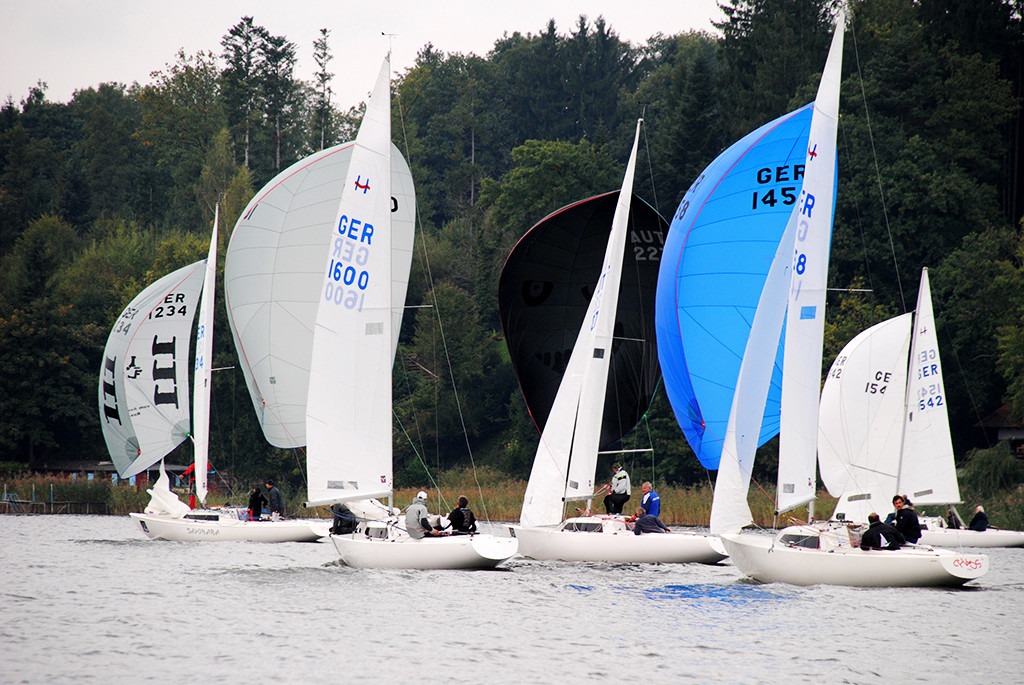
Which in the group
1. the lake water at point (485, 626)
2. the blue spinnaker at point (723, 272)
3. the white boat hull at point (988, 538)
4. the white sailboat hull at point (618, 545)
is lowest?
the lake water at point (485, 626)

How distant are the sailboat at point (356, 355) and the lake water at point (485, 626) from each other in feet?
5.40

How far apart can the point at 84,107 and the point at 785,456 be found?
76.4 m

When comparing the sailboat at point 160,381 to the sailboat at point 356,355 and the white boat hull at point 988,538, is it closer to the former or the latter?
the sailboat at point 356,355

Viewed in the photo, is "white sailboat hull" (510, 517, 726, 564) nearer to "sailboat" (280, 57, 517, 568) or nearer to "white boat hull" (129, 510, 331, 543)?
"sailboat" (280, 57, 517, 568)

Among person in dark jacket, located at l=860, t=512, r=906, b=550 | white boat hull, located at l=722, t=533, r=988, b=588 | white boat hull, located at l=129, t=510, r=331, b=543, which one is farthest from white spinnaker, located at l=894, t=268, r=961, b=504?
white boat hull, located at l=129, t=510, r=331, b=543

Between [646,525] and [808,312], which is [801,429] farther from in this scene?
[646,525]

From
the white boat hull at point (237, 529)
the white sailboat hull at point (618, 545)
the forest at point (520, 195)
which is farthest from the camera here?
the forest at point (520, 195)

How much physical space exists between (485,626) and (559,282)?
13.7m

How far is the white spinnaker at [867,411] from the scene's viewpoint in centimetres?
2897

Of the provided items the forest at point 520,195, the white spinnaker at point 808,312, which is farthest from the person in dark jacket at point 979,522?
the white spinnaker at point 808,312

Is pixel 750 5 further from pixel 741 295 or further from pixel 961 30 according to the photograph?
pixel 741 295

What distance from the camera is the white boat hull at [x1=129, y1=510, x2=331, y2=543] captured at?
27875mm

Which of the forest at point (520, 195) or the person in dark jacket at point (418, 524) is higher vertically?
the forest at point (520, 195)

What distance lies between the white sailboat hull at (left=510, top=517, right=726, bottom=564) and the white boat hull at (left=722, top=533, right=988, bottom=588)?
2.37m
